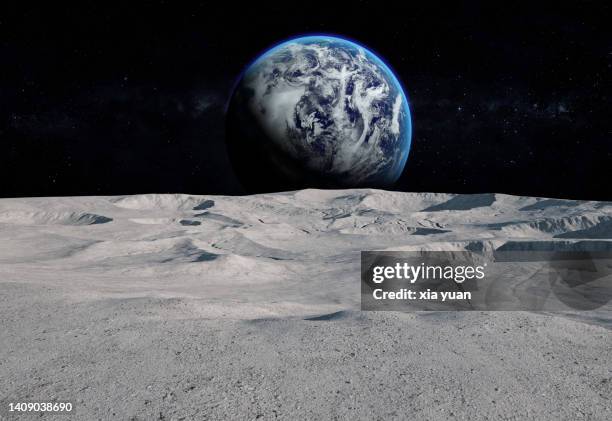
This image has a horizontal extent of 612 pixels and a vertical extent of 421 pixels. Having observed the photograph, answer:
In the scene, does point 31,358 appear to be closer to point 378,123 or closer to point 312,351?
point 312,351

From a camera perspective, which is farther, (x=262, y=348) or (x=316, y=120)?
(x=316, y=120)

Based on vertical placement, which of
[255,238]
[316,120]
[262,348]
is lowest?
[255,238]

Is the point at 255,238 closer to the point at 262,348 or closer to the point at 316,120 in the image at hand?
the point at 262,348

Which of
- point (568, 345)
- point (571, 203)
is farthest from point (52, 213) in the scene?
point (571, 203)

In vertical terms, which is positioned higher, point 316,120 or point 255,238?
point 316,120

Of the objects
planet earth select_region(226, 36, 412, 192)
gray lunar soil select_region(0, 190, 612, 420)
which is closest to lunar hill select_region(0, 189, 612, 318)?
gray lunar soil select_region(0, 190, 612, 420)

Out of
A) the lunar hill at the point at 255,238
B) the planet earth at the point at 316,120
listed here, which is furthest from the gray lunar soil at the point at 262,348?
the planet earth at the point at 316,120

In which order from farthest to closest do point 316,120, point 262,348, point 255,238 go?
point 316,120 → point 255,238 → point 262,348

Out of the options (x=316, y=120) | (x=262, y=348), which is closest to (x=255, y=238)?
(x=262, y=348)

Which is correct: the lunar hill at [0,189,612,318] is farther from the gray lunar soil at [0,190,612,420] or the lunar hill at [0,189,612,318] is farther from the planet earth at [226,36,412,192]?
the planet earth at [226,36,412,192]
